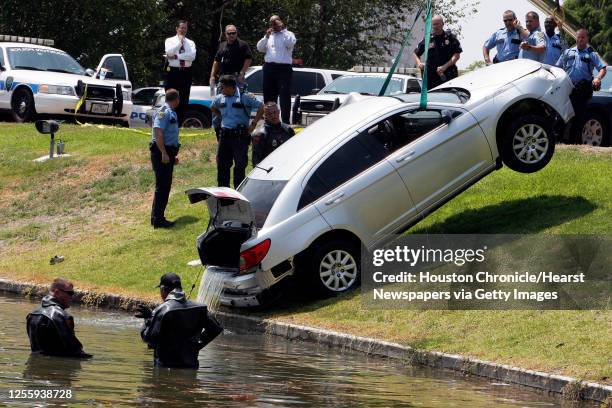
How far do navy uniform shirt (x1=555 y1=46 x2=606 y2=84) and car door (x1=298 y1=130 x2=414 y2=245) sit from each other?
17.8 ft

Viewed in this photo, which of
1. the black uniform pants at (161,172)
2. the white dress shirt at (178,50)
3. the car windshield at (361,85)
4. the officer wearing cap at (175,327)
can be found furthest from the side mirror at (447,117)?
the car windshield at (361,85)

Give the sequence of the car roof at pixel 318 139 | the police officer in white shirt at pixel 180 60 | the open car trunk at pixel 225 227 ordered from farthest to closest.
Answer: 1. the police officer in white shirt at pixel 180 60
2. the car roof at pixel 318 139
3. the open car trunk at pixel 225 227

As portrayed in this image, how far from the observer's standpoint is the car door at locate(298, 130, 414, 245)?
16.4m

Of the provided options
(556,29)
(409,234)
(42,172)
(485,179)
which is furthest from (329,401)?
(42,172)

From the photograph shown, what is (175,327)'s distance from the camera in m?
12.3

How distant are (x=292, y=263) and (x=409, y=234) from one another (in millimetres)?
2372

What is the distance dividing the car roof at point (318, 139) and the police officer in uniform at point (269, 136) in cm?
102

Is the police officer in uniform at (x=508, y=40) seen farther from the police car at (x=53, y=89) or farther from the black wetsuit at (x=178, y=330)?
the black wetsuit at (x=178, y=330)

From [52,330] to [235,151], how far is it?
8.02m

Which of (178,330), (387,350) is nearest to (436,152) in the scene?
(387,350)

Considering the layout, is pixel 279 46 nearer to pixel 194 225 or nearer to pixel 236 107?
pixel 236 107

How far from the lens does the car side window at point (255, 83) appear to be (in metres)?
29.0

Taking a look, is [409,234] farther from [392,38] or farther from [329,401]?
[392,38]

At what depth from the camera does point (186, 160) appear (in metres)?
24.5
